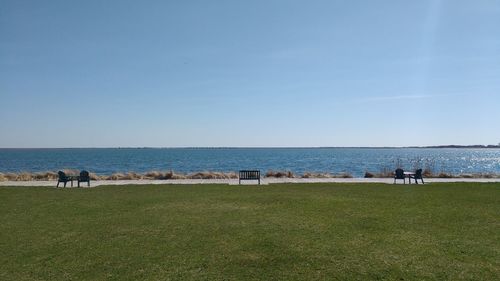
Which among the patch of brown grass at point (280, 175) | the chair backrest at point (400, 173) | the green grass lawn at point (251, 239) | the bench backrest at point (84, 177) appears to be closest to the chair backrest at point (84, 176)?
the bench backrest at point (84, 177)

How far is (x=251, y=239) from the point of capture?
7.70m

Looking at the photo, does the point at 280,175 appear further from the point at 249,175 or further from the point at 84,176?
the point at 84,176

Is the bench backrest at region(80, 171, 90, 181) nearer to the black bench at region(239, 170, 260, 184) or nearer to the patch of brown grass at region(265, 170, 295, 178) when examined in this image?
the black bench at region(239, 170, 260, 184)

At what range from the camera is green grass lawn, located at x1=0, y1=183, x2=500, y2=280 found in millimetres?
5883

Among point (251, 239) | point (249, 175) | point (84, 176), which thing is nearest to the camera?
point (251, 239)

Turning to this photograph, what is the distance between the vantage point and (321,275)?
18.6 ft

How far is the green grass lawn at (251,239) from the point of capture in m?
5.88

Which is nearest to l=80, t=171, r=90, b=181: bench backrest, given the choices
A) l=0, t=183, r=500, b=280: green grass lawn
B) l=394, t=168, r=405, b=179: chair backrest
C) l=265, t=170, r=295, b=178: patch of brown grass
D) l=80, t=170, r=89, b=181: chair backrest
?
l=80, t=170, r=89, b=181: chair backrest

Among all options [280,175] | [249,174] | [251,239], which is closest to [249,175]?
[249,174]

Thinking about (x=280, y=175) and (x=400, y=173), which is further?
(x=280, y=175)

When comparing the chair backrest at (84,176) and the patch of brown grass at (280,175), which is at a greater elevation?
the chair backrest at (84,176)

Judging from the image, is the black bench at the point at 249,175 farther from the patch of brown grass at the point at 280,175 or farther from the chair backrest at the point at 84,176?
the chair backrest at the point at 84,176

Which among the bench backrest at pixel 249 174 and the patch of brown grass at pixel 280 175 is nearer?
the bench backrest at pixel 249 174

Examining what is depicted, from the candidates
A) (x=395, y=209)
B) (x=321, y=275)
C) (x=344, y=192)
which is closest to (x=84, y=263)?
(x=321, y=275)
